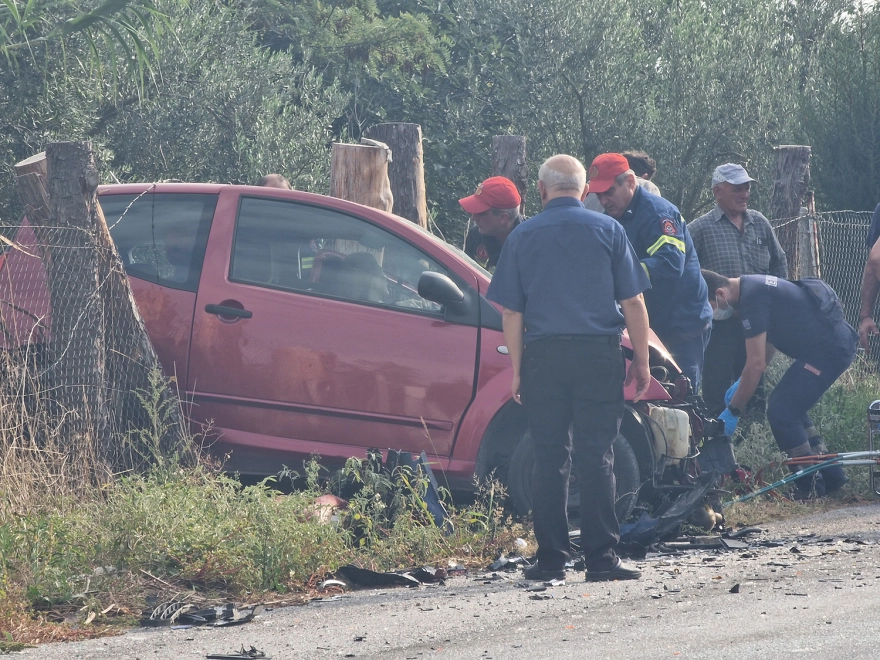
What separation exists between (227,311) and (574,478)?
2.06m

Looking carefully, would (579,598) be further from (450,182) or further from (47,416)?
(450,182)

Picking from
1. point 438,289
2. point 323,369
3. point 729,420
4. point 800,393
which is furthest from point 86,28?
point 800,393

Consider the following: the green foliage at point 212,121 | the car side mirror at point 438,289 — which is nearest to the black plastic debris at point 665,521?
the car side mirror at point 438,289

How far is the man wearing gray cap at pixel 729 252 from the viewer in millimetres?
7977

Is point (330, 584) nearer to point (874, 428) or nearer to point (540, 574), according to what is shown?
point (540, 574)

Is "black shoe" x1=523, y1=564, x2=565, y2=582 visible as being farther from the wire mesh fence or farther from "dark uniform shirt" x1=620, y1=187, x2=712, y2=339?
"dark uniform shirt" x1=620, y1=187, x2=712, y2=339

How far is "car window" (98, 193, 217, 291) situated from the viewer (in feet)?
21.2

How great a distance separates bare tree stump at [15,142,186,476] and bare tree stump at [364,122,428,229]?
3740mm

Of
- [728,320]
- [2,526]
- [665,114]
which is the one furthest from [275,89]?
[2,526]

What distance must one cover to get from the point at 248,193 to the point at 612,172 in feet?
6.94

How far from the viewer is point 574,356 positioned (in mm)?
5188

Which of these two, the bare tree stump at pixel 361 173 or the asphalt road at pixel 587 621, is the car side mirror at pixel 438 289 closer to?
the asphalt road at pixel 587 621

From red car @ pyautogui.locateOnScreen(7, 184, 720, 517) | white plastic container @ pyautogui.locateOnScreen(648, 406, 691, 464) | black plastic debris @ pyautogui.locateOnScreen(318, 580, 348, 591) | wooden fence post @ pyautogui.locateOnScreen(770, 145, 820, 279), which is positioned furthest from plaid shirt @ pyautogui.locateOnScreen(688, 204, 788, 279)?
black plastic debris @ pyautogui.locateOnScreen(318, 580, 348, 591)

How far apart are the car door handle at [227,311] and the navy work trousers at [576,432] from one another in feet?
5.74
